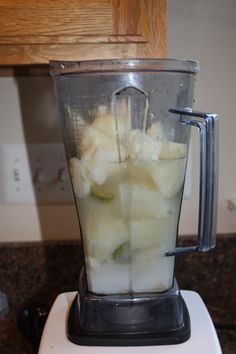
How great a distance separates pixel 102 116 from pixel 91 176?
0.08 metres

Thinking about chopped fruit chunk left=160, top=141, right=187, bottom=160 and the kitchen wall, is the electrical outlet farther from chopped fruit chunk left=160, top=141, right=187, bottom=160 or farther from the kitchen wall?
chopped fruit chunk left=160, top=141, right=187, bottom=160

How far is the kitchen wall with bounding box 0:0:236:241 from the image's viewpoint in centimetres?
77

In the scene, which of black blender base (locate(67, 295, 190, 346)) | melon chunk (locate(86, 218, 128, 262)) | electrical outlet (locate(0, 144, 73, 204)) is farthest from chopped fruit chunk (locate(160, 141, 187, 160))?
electrical outlet (locate(0, 144, 73, 204))

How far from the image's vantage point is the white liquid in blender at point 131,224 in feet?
1.68

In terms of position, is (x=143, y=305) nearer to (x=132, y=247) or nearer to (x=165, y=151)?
(x=132, y=247)

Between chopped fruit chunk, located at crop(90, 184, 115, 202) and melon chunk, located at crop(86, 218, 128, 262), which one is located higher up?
chopped fruit chunk, located at crop(90, 184, 115, 202)

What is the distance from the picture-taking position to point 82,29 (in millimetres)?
517

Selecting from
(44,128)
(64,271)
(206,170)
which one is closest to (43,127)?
(44,128)

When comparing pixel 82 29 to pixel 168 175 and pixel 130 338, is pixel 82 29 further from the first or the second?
pixel 130 338

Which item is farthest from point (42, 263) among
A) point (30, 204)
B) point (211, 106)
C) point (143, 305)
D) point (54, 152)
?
point (211, 106)

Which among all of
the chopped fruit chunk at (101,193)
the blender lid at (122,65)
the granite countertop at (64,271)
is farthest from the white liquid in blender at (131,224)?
the granite countertop at (64,271)

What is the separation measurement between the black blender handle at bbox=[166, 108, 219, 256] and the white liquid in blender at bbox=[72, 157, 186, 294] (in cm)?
3

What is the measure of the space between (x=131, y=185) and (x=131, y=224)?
53 mm

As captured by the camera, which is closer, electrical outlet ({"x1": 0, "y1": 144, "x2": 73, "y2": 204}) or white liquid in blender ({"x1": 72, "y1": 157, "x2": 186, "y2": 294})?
white liquid in blender ({"x1": 72, "y1": 157, "x2": 186, "y2": 294})
